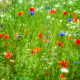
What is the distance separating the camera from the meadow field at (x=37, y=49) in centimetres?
162

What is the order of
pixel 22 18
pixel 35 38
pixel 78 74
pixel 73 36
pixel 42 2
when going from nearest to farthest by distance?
pixel 78 74 < pixel 35 38 < pixel 73 36 < pixel 22 18 < pixel 42 2

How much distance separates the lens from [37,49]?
1.79 metres

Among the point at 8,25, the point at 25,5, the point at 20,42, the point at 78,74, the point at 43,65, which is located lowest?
the point at 78,74

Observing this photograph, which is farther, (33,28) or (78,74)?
(33,28)

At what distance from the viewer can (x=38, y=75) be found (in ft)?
5.21

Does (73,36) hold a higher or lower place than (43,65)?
higher

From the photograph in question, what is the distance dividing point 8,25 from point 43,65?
104cm

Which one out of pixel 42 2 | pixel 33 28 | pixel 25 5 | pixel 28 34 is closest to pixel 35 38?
pixel 28 34

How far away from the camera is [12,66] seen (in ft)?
5.91

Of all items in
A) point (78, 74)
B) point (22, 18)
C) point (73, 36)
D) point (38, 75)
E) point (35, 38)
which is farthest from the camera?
point (22, 18)

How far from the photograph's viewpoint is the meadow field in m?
1.62

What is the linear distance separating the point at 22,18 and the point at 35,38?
773mm

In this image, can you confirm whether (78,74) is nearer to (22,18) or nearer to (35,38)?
(35,38)

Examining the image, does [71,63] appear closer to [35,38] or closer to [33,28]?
[35,38]
